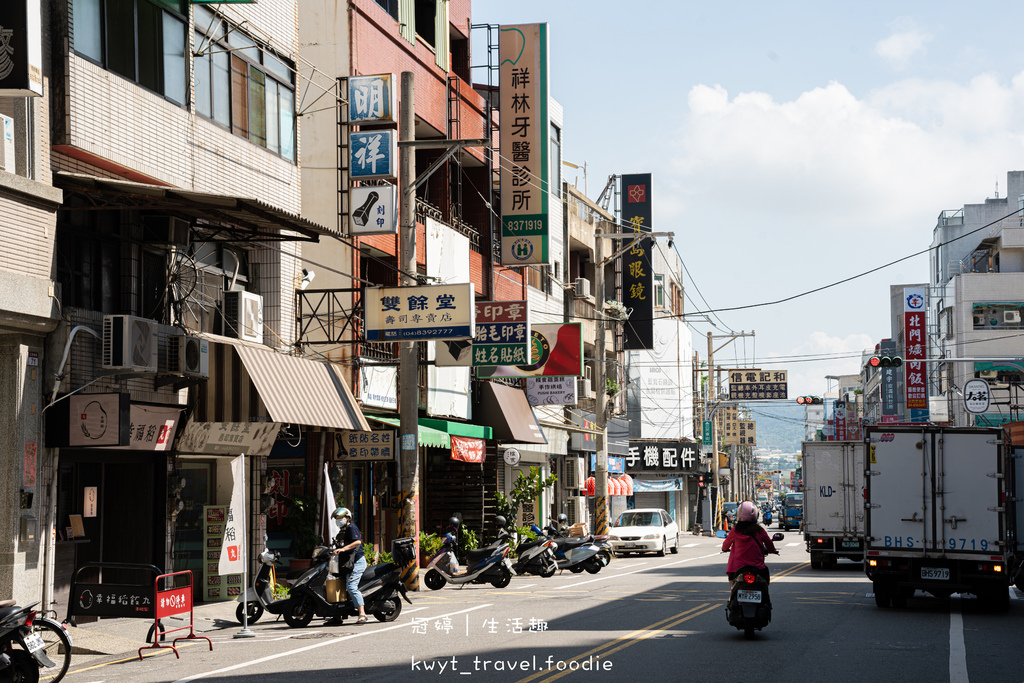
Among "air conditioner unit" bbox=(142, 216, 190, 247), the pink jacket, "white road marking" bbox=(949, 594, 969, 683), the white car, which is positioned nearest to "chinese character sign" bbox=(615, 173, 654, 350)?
the white car

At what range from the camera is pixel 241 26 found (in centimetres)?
1989

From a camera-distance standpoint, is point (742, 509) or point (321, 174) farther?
point (321, 174)

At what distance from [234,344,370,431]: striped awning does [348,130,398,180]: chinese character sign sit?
3894mm

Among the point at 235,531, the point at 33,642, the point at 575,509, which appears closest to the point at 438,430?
the point at 235,531

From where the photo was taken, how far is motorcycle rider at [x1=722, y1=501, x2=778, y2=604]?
14.3 m

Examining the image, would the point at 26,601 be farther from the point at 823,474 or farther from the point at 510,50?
the point at 510,50

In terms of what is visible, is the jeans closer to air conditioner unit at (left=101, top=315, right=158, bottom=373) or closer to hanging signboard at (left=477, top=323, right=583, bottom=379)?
air conditioner unit at (left=101, top=315, right=158, bottom=373)

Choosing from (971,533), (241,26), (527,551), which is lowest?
(527,551)

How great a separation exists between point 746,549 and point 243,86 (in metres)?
11.9

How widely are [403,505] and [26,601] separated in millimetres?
8297

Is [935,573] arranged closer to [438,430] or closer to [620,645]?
[620,645]

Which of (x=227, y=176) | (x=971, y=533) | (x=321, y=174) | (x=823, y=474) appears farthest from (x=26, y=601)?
(x=823, y=474)

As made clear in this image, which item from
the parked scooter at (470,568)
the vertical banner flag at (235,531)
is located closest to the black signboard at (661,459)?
the parked scooter at (470,568)

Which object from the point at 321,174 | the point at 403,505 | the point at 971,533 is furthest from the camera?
the point at 321,174
